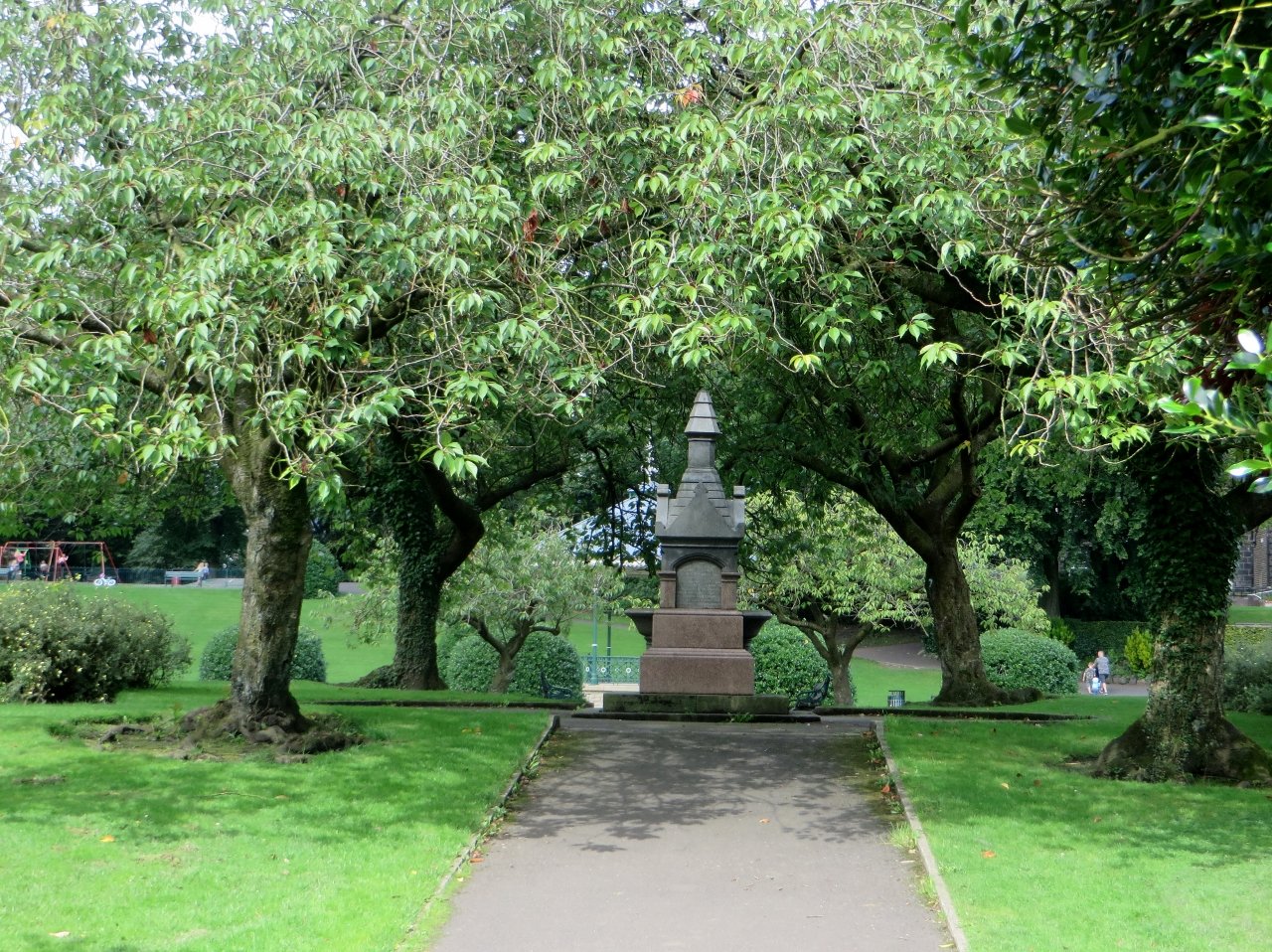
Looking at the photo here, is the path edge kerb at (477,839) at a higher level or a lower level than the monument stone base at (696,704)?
lower

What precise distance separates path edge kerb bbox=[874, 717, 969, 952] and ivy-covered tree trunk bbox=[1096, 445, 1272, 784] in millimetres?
2127

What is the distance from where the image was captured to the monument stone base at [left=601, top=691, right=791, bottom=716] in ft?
51.1

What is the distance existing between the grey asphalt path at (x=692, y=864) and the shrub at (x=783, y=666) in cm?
1194

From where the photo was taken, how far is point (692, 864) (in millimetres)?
8547

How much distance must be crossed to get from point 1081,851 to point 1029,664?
16160 mm

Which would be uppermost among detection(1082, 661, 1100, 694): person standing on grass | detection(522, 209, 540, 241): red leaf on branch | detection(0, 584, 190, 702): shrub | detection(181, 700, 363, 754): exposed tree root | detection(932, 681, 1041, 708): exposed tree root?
detection(522, 209, 540, 241): red leaf on branch

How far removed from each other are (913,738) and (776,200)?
6715 millimetres

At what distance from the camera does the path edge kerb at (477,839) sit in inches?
272

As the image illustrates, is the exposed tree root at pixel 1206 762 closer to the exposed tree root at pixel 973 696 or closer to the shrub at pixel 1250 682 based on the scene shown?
the shrub at pixel 1250 682

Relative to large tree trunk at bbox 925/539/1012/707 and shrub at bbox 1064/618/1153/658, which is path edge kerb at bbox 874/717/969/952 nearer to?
large tree trunk at bbox 925/539/1012/707

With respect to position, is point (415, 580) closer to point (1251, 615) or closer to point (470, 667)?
point (470, 667)

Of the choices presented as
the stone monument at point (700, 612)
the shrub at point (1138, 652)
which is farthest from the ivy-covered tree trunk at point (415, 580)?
the shrub at point (1138, 652)

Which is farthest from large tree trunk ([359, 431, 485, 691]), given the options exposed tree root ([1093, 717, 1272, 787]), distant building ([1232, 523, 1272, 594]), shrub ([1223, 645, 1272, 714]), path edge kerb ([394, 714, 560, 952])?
distant building ([1232, 523, 1272, 594])

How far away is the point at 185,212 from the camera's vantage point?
10742 millimetres
